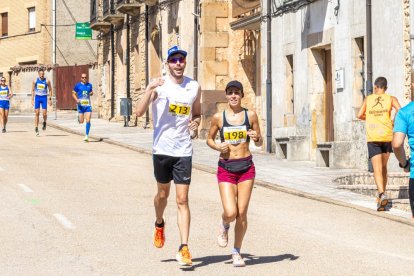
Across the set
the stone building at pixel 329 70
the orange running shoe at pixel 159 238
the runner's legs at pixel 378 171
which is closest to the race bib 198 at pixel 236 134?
the orange running shoe at pixel 159 238

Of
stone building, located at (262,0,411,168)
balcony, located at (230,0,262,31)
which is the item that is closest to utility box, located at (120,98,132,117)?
balcony, located at (230,0,262,31)

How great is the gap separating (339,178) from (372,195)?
84.5 inches

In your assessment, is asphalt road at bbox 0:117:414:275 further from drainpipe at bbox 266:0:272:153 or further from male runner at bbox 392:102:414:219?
drainpipe at bbox 266:0:272:153

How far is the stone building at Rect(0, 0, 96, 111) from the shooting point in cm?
5700

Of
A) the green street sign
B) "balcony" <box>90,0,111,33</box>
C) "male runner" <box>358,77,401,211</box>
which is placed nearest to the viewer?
"male runner" <box>358,77,401,211</box>

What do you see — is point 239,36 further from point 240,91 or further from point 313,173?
point 240,91

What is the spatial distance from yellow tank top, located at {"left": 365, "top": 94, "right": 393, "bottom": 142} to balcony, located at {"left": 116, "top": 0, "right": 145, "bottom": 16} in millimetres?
23805

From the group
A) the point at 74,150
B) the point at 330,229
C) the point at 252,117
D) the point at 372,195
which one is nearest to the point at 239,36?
the point at 74,150

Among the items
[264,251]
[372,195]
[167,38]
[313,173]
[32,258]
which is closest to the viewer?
[32,258]

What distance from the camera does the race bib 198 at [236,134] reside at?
968cm

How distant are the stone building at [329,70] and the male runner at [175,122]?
9.06 m

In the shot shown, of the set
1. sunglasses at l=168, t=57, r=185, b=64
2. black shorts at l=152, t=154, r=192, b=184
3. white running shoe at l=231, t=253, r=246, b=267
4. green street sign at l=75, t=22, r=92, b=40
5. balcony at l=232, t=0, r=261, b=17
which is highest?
green street sign at l=75, t=22, r=92, b=40

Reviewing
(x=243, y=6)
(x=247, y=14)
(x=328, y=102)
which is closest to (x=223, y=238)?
(x=328, y=102)

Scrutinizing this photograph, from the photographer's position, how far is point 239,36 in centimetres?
3080
